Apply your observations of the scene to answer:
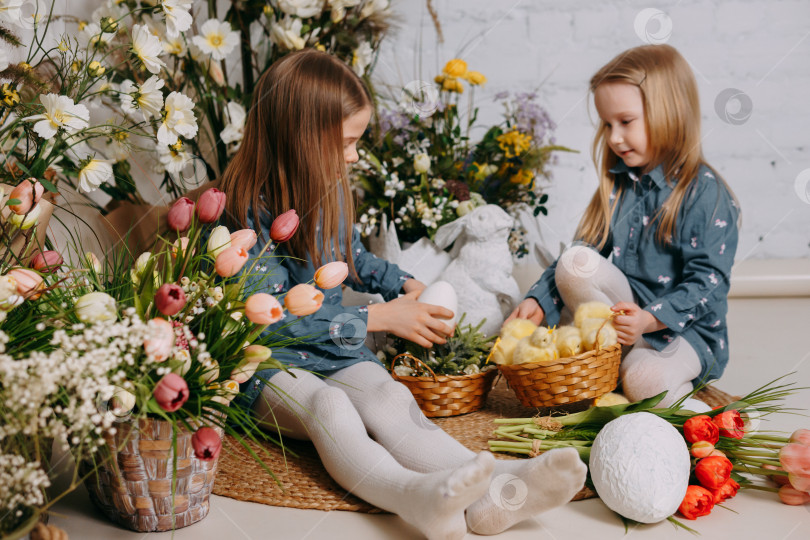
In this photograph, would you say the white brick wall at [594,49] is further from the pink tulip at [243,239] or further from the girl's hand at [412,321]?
the pink tulip at [243,239]

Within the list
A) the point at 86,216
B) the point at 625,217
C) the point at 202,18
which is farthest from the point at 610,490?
the point at 202,18

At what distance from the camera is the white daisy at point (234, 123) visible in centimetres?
154

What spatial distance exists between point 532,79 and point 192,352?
1.65m

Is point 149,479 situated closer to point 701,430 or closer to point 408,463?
point 408,463

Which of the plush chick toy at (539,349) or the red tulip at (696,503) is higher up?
the plush chick toy at (539,349)

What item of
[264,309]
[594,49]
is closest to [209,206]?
[264,309]

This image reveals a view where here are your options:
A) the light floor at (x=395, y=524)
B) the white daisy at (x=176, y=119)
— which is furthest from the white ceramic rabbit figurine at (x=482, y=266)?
the white daisy at (x=176, y=119)

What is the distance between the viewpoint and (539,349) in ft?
4.16

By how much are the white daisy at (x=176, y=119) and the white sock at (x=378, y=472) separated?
1.35 ft

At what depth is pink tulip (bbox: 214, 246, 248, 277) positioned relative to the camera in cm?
80

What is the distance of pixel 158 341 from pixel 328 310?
1.91 feet

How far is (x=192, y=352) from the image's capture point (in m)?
0.85

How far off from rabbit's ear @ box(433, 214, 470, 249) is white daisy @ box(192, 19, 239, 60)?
1.94 feet

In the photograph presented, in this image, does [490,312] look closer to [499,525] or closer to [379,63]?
[499,525]
